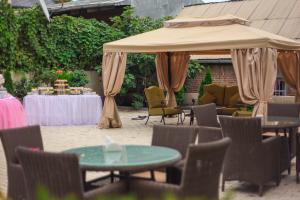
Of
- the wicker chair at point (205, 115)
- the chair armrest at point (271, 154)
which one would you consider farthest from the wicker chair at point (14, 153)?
the wicker chair at point (205, 115)

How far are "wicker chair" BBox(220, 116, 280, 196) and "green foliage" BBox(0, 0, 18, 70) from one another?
10.2 metres

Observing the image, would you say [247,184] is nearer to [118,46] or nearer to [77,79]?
[118,46]

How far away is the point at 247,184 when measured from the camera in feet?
21.9

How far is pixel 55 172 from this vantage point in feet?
12.2

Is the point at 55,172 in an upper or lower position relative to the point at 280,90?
upper

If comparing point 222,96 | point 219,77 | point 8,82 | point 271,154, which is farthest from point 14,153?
point 219,77

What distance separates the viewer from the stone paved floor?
A: 20.4ft

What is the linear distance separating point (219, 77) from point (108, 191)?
14.6 meters

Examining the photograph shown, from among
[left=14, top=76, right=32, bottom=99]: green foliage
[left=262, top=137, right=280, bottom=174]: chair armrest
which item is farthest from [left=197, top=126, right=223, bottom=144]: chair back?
[left=14, top=76, right=32, bottom=99]: green foliage

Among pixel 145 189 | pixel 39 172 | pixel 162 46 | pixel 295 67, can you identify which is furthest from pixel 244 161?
pixel 295 67

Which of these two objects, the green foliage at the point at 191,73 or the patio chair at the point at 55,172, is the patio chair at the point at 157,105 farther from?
the patio chair at the point at 55,172

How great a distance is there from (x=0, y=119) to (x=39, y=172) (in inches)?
194

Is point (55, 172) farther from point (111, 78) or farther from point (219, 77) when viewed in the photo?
point (219, 77)

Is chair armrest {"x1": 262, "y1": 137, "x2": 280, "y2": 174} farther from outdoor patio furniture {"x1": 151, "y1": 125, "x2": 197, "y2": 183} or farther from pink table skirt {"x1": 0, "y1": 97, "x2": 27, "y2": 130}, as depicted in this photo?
pink table skirt {"x1": 0, "y1": 97, "x2": 27, "y2": 130}
